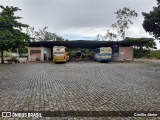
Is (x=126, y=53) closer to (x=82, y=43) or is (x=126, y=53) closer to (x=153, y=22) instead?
(x=82, y=43)

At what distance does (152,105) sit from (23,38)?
29.1m

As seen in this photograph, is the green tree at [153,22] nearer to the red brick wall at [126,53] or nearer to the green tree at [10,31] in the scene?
the red brick wall at [126,53]

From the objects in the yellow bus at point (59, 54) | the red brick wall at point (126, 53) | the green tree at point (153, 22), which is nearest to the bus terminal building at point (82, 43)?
the red brick wall at point (126, 53)

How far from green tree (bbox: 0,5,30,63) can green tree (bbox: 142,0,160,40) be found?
19.1 metres

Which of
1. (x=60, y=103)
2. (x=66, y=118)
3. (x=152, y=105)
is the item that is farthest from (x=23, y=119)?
(x=152, y=105)

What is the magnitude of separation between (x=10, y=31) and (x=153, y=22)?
22.1 metres

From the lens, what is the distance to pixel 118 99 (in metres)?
9.30

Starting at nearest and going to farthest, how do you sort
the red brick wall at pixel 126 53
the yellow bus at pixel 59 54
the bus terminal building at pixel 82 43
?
the yellow bus at pixel 59 54 < the bus terminal building at pixel 82 43 < the red brick wall at pixel 126 53

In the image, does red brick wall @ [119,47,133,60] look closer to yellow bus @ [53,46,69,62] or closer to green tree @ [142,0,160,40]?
green tree @ [142,0,160,40]

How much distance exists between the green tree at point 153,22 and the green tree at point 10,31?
19147mm

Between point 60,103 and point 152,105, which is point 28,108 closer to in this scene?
point 60,103

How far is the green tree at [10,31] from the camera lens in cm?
3269

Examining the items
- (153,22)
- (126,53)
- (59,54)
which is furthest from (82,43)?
(153,22)

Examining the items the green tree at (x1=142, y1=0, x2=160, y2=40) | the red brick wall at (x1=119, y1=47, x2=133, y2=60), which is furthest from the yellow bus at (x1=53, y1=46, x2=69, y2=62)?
the green tree at (x1=142, y1=0, x2=160, y2=40)
